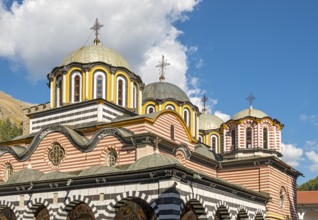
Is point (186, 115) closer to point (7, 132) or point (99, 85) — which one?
point (99, 85)

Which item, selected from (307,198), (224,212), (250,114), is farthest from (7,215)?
(307,198)

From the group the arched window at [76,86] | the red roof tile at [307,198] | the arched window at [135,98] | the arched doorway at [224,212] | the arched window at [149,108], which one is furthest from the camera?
the red roof tile at [307,198]

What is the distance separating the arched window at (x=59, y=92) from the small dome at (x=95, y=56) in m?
1.23

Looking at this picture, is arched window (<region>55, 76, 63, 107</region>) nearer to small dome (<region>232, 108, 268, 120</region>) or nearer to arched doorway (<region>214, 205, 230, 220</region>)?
arched doorway (<region>214, 205, 230, 220</region>)

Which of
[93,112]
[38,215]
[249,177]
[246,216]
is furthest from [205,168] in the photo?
[38,215]

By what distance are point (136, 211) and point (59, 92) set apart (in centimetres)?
1091

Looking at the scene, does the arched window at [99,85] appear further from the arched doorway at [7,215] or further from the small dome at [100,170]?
the arched doorway at [7,215]

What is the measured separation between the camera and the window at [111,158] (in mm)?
27439

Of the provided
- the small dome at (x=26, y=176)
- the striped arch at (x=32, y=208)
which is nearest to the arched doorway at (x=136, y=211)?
the striped arch at (x=32, y=208)

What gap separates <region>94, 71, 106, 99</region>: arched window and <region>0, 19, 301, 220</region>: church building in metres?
0.06

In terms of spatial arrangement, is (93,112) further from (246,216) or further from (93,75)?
(246,216)

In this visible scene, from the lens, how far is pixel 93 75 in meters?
31.2

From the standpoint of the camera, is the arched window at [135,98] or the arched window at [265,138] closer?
the arched window at [135,98]

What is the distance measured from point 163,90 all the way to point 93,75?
37.6 feet
